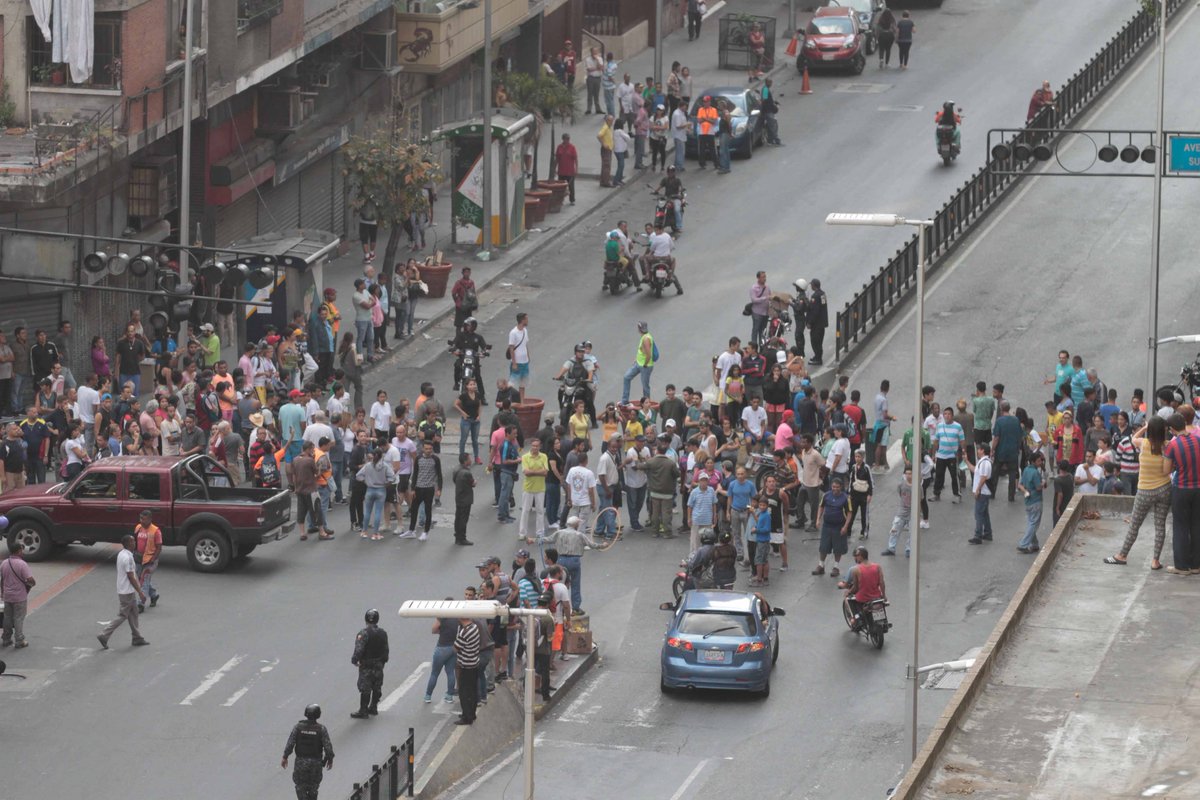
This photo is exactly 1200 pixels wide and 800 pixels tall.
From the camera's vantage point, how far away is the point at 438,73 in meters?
54.7

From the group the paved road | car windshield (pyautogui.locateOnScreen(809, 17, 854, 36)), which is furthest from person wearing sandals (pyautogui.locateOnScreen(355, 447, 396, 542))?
car windshield (pyautogui.locateOnScreen(809, 17, 854, 36))

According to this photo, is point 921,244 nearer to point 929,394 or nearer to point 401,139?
point 929,394

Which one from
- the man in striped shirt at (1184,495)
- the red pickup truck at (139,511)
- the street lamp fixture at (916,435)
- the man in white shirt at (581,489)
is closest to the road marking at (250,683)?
the red pickup truck at (139,511)

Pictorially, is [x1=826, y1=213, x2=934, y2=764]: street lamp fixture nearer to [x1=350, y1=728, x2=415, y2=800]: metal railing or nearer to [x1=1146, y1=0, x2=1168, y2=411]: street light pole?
[x1=350, y1=728, x2=415, y2=800]: metal railing

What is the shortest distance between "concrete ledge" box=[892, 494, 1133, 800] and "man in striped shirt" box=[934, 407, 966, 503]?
33.2 feet

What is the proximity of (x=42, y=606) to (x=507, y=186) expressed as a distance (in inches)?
832

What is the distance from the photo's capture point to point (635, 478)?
34.0m

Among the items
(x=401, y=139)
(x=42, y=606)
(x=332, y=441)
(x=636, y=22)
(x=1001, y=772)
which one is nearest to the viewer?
(x=1001, y=772)

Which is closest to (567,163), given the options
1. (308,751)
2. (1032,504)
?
(1032,504)

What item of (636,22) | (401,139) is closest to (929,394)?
(401,139)

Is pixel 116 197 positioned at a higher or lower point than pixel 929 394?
higher

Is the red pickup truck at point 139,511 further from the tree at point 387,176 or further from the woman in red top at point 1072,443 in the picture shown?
the tree at point 387,176

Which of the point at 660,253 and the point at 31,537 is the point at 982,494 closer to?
the point at 31,537

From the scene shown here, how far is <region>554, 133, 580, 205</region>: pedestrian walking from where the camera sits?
2036 inches
